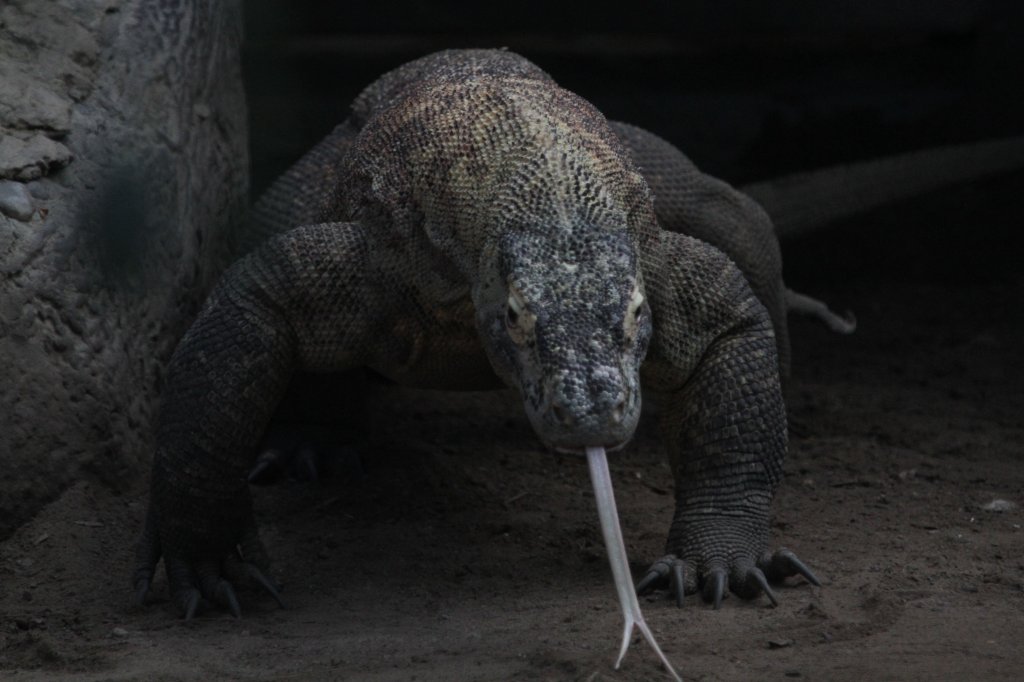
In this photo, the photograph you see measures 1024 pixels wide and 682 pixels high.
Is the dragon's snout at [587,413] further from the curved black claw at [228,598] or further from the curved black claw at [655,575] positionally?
the curved black claw at [228,598]

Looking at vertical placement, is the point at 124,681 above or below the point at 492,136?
below

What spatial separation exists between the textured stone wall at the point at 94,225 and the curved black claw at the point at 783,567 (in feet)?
6.94

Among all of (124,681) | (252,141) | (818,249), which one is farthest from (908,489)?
(252,141)

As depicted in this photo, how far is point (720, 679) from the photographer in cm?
306

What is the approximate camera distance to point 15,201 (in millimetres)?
4188

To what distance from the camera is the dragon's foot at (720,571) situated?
3744 millimetres

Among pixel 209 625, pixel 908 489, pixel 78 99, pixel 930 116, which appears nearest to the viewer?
pixel 209 625

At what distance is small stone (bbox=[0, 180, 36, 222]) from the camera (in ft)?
13.7

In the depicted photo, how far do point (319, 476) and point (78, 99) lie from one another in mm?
1685

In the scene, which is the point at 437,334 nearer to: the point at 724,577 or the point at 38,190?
the point at 724,577

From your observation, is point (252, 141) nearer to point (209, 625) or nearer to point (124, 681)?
point (209, 625)

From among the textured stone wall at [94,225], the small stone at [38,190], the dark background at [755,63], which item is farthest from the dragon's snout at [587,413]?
the dark background at [755,63]

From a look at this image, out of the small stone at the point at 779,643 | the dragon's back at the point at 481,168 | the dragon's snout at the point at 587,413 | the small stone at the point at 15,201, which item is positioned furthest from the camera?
the small stone at the point at 15,201

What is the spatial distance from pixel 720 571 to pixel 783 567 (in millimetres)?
177
